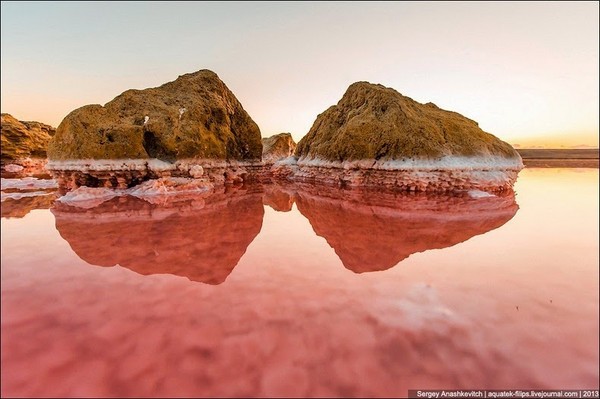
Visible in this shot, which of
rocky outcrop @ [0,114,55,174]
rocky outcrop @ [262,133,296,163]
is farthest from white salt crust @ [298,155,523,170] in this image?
rocky outcrop @ [0,114,55,174]

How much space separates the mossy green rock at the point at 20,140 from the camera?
34312 millimetres

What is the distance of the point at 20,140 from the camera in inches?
1405

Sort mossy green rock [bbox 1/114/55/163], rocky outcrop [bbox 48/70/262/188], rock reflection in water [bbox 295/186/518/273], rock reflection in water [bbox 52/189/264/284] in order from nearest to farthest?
1. rock reflection in water [bbox 52/189/264/284]
2. rock reflection in water [bbox 295/186/518/273]
3. rocky outcrop [bbox 48/70/262/188]
4. mossy green rock [bbox 1/114/55/163]

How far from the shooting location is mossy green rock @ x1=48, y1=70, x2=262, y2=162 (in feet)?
45.7

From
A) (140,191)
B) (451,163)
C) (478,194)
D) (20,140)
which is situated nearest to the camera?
(478,194)

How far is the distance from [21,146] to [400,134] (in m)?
44.7

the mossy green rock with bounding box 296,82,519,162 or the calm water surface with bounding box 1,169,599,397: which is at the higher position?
the mossy green rock with bounding box 296,82,519,162

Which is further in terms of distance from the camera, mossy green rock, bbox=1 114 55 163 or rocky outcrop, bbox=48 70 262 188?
mossy green rock, bbox=1 114 55 163

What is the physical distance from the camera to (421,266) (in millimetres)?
4602

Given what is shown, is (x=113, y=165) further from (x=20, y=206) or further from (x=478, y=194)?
(x=478, y=194)

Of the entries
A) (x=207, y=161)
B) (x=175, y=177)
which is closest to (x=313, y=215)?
(x=175, y=177)

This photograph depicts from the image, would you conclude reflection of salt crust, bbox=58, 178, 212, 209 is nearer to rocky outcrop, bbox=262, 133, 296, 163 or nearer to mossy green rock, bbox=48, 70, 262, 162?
mossy green rock, bbox=48, 70, 262, 162

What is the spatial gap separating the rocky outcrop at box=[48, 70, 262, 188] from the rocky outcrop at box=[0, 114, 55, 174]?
26910 mm

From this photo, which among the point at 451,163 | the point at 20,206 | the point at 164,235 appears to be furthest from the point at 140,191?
the point at 451,163
